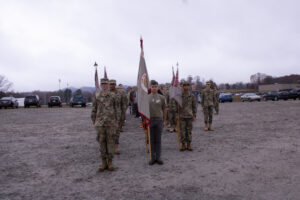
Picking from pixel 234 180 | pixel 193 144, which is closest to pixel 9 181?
pixel 234 180

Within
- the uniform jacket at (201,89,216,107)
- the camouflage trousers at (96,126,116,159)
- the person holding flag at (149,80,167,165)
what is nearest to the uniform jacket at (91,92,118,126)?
the camouflage trousers at (96,126,116,159)

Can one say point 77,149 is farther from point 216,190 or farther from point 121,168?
point 216,190

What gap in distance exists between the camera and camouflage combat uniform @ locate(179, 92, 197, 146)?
24.4ft

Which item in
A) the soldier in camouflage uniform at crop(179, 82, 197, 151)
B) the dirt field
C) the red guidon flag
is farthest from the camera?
the soldier in camouflage uniform at crop(179, 82, 197, 151)

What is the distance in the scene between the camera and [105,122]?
220 inches

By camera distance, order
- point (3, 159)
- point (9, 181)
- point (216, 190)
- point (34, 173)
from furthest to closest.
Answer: point (3, 159), point (34, 173), point (9, 181), point (216, 190)

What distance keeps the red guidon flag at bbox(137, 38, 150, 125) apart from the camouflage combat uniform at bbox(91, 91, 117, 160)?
757 mm

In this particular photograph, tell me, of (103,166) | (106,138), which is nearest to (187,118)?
(106,138)

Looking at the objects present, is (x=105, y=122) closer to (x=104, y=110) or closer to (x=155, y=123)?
(x=104, y=110)

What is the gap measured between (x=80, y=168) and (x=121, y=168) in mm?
1016

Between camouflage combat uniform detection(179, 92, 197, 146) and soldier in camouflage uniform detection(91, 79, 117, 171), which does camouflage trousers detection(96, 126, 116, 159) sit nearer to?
soldier in camouflage uniform detection(91, 79, 117, 171)

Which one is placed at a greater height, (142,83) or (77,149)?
(142,83)

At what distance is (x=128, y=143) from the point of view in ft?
28.8

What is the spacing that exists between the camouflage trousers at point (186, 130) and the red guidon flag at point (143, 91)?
1.72 metres
